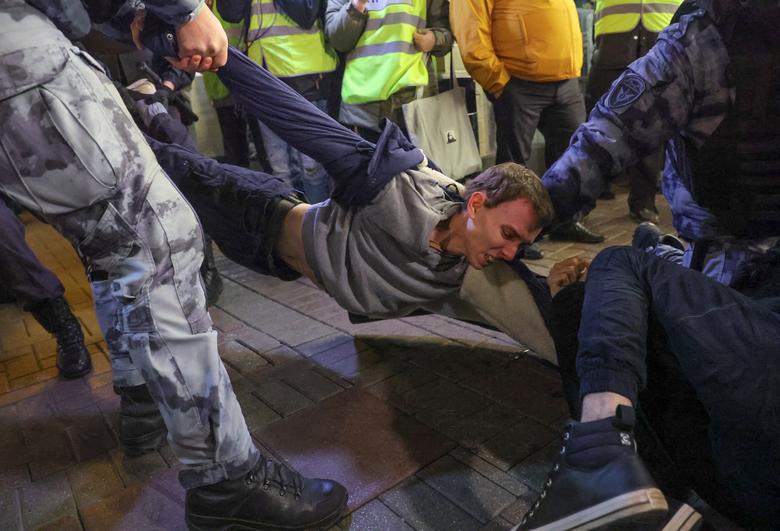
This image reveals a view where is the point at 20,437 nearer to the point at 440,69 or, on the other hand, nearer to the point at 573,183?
the point at 573,183

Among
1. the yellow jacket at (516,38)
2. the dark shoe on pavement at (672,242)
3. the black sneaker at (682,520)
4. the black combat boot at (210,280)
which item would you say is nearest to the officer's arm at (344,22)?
the yellow jacket at (516,38)

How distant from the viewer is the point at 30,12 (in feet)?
3.73

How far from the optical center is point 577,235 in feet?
12.4

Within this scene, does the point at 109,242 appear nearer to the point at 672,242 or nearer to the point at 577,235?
the point at 672,242

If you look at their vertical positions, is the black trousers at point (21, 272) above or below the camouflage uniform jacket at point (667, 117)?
below

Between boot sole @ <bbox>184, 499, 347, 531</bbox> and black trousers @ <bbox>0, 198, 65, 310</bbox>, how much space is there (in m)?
1.46

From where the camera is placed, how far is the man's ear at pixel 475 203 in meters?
1.87

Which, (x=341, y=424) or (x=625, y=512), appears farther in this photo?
(x=341, y=424)

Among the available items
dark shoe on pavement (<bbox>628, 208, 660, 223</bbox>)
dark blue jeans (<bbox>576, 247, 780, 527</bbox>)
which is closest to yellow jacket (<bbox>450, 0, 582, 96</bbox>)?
dark shoe on pavement (<bbox>628, 208, 660, 223</bbox>)

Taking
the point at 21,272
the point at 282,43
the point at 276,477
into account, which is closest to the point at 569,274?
the point at 276,477

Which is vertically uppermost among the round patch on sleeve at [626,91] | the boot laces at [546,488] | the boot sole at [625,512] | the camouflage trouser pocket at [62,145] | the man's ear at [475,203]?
the camouflage trouser pocket at [62,145]

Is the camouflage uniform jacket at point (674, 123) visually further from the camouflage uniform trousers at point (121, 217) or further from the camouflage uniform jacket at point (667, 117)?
the camouflage uniform trousers at point (121, 217)

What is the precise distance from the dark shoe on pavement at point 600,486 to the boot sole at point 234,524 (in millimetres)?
591

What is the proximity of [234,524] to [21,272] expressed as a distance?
5.38 feet
